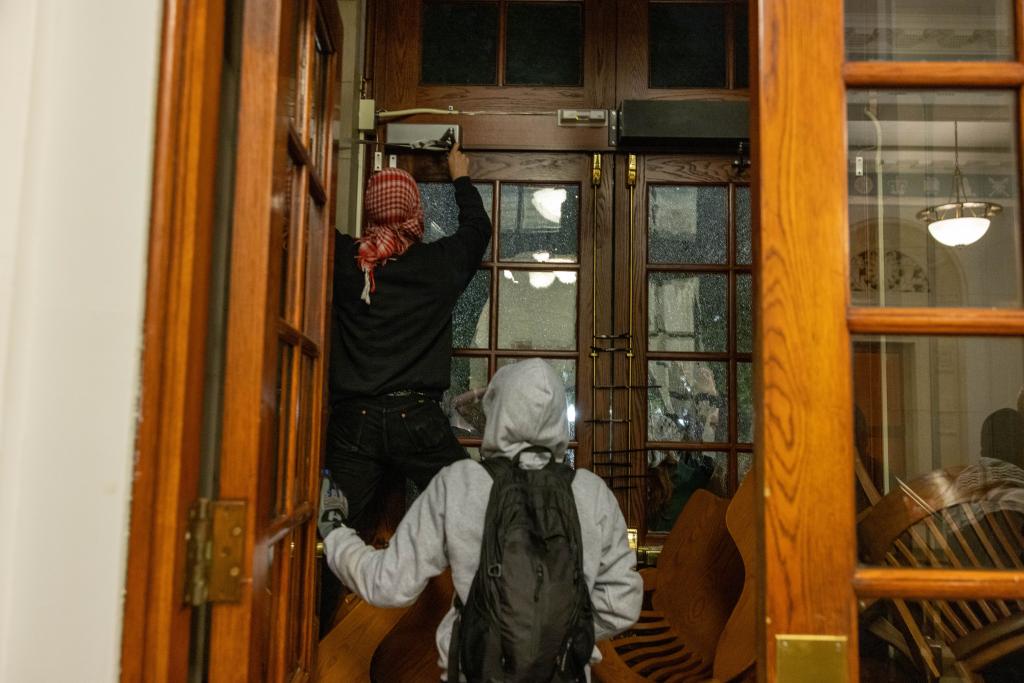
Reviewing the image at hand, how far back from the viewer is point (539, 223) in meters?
3.38

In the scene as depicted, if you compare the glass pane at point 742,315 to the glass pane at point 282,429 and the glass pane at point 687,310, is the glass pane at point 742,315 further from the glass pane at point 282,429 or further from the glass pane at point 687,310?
the glass pane at point 282,429

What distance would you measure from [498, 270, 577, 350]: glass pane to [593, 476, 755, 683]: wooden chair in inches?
34.1

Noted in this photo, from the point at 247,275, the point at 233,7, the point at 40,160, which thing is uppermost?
the point at 233,7

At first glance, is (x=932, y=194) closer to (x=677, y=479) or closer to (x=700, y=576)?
(x=700, y=576)

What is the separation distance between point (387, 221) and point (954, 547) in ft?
7.30

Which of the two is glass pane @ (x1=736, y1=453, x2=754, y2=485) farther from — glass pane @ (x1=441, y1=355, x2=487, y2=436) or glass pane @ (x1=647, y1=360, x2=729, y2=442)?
glass pane @ (x1=441, y1=355, x2=487, y2=436)

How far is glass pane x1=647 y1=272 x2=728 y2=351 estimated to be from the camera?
3395 mm

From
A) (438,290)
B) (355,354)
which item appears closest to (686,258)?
(438,290)

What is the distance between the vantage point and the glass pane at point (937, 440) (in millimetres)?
1114

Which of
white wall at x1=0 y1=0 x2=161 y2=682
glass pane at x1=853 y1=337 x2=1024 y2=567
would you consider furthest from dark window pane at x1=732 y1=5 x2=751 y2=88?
white wall at x1=0 y1=0 x2=161 y2=682

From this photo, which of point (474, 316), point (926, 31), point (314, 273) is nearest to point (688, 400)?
point (474, 316)

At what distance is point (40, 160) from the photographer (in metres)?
0.96

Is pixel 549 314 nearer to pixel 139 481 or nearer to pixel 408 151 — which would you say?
pixel 408 151

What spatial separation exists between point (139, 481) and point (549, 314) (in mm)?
2493
